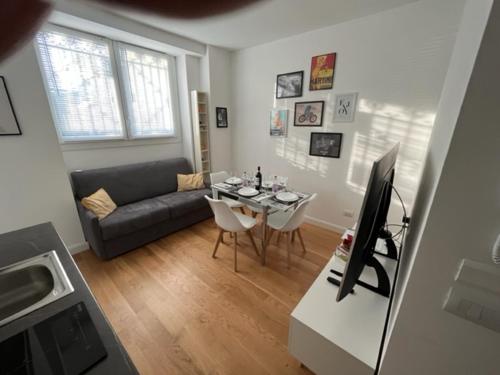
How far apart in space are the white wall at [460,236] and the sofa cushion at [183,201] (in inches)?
93.6

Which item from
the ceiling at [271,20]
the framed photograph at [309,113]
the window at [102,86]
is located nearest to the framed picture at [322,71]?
the framed photograph at [309,113]

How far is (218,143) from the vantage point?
3.56 m

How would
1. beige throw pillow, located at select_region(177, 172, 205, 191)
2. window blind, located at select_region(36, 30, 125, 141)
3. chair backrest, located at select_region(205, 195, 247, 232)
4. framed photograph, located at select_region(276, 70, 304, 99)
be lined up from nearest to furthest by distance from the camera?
chair backrest, located at select_region(205, 195, 247, 232) → window blind, located at select_region(36, 30, 125, 141) → framed photograph, located at select_region(276, 70, 304, 99) → beige throw pillow, located at select_region(177, 172, 205, 191)

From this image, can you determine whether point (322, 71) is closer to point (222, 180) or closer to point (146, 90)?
point (222, 180)

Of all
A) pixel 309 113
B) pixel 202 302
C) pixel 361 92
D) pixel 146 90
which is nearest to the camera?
pixel 202 302

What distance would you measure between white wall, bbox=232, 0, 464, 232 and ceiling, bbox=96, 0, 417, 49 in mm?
127

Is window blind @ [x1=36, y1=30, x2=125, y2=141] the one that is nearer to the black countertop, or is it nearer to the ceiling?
the ceiling

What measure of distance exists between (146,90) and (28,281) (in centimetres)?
281

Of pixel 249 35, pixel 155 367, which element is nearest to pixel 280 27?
pixel 249 35

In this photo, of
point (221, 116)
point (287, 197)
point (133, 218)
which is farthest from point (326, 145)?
point (133, 218)

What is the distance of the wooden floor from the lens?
→ 132 cm

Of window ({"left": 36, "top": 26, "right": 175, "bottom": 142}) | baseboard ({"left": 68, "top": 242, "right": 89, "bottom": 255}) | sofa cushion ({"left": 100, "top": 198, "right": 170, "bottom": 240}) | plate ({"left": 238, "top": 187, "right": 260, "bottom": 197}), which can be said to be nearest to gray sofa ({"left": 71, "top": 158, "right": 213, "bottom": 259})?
sofa cushion ({"left": 100, "top": 198, "right": 170, "bottom": 240})

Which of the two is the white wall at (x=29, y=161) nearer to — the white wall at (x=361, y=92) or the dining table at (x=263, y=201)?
the dining table at (x=263, y=201)

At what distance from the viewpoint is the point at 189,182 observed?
319 centimetres
